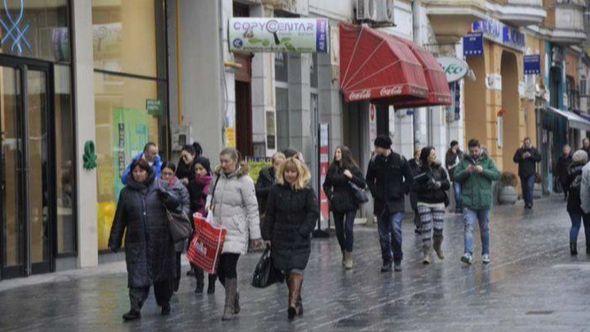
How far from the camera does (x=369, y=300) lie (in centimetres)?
1658

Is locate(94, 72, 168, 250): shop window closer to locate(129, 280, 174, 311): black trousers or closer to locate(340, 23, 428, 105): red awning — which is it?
locate(129, 280, 174, 311): black trousers

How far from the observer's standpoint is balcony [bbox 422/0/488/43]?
130 ft

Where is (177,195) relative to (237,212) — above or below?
above

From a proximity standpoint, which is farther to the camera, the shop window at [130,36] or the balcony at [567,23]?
the balcony at [567,23]

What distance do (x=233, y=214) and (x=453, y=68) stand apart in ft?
77.0

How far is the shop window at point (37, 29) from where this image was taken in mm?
20453

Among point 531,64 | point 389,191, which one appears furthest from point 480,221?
point 531,64

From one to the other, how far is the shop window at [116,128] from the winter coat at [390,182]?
457cm

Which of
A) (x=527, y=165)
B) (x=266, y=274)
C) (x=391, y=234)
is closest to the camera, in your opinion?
(x=266, y=274)

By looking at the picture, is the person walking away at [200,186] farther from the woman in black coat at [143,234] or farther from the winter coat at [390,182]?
the winter coat at [390,182]

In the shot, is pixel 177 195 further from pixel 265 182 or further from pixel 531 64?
pixel 531 64

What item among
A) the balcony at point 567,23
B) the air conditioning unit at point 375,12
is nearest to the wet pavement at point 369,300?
the air conditioning unit at point 375,12

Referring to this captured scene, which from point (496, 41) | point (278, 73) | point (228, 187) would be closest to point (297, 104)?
point (278, 73)

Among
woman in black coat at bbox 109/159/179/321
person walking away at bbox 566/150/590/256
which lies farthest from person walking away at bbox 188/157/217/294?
person walking away at bbox 566/150/590/256
